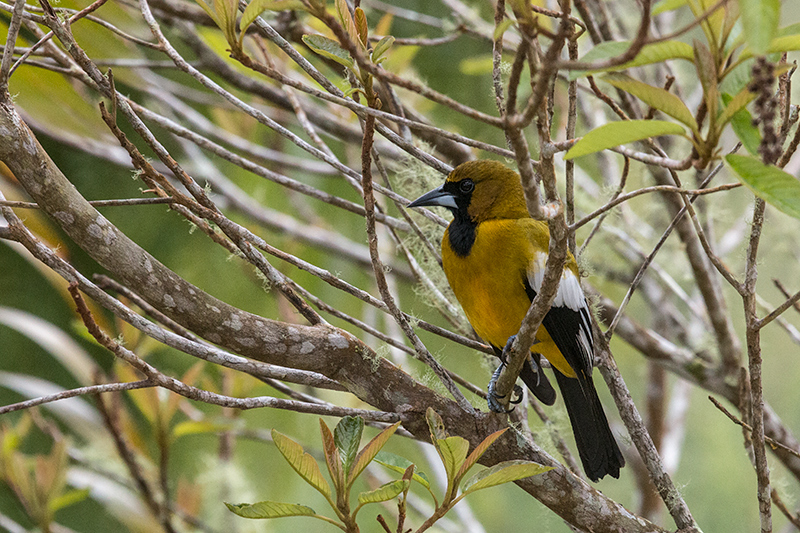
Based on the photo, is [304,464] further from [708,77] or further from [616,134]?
[708,77]

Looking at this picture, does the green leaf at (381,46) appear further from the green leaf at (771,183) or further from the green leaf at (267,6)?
the green leaf at (771,183)

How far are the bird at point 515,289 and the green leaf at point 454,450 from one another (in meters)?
0.72

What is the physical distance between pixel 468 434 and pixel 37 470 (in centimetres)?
126

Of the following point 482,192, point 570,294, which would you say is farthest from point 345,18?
point 482,192

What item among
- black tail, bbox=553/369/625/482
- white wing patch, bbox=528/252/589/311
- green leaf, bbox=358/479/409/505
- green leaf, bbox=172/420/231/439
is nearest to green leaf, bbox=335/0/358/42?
green leaf, bbox=358/479/409/505

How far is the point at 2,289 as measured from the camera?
318 centimetres

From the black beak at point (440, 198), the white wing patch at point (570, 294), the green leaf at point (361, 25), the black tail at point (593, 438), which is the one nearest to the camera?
the green leaf at point (361, 25)

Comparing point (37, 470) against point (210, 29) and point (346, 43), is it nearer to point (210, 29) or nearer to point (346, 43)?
point (210, 29)

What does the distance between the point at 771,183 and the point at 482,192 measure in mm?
1394

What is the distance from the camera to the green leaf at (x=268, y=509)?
3.39ft

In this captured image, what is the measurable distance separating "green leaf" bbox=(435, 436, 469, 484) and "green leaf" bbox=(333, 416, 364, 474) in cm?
13

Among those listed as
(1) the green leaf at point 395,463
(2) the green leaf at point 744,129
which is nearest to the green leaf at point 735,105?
(2) the green leaf at point 744,129

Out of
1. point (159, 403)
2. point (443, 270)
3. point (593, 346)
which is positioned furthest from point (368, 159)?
point (159, 403)

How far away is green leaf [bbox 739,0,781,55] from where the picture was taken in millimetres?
583
